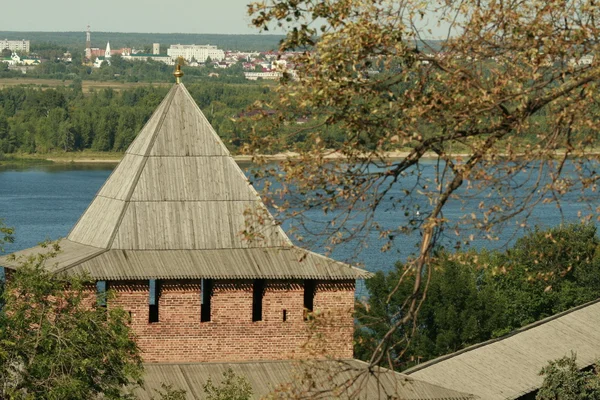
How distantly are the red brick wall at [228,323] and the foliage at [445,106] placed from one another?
7.41 metres

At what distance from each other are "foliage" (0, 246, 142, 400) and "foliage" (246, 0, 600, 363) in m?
4.61

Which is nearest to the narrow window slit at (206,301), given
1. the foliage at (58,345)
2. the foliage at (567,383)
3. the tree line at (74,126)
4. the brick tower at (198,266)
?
the brick tower at (198,266)

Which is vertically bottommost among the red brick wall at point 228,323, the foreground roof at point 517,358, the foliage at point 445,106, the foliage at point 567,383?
the foreground roof at point 517,358

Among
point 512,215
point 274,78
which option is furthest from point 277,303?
point 512,215

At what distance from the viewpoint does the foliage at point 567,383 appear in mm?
18891

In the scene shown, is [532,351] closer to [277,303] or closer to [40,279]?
[277,303]

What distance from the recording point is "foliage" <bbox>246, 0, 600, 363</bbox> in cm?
651

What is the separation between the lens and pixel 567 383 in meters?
19.1

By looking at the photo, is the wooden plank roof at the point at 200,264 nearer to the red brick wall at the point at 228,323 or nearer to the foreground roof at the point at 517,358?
the red brick wall at the point at 228,323

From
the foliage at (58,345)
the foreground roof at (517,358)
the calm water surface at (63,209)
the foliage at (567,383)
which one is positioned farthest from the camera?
the calm water surface at (63,209)

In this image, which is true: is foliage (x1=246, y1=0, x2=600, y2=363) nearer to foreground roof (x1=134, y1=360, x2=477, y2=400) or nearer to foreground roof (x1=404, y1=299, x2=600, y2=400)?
foreground roof (x1=134, y1=360, x2=477, y2=400)

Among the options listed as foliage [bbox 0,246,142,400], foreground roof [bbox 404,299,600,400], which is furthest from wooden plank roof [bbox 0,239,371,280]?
foreground roof [bbox 404,299,600,400]

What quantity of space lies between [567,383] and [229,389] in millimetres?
7520

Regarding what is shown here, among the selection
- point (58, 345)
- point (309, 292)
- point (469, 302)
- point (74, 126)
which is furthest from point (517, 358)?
point (74, 126)
